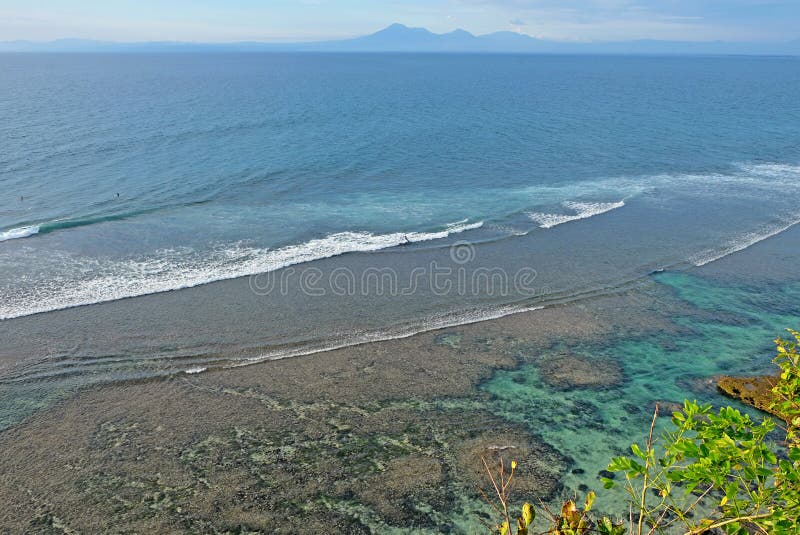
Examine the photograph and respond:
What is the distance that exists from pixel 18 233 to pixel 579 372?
2599cm

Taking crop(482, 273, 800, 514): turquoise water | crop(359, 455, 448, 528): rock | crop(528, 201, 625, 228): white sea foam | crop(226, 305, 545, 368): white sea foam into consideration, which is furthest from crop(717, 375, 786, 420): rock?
crop(528, 201, 625, 228): white sea foam

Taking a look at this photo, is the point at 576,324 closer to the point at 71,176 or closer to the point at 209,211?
the point at 209,211

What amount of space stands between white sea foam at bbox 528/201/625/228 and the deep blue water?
0.18 meters

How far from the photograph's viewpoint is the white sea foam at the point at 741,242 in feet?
88.7

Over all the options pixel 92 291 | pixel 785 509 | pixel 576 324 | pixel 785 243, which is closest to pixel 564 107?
pixel 785 243

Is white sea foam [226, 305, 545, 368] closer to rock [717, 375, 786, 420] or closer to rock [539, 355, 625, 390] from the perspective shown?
rock [539, 355, 625, 390]

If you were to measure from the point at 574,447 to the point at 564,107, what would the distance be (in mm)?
71665

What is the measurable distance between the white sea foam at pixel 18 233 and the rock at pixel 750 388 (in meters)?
29.4

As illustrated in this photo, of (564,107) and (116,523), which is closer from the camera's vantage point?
(116,523)

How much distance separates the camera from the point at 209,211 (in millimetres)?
32469

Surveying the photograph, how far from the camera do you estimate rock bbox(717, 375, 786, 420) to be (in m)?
16.3

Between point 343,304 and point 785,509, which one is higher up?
point 785,509

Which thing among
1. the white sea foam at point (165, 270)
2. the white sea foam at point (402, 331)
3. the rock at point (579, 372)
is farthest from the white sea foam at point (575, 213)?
the rock at point (579, 372)

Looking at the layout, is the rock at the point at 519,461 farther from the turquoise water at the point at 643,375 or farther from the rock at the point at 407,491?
the rock at the point at 407,491
